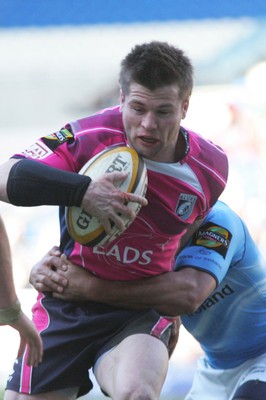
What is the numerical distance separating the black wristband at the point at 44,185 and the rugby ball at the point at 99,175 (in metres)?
0.09

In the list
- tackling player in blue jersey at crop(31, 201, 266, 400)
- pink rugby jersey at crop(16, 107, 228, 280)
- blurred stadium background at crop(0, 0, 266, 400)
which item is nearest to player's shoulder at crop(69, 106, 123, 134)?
pink rugby jersey at crop(16, 107, 228, 280)

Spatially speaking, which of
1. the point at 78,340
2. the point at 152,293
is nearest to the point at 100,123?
the point at 152,293

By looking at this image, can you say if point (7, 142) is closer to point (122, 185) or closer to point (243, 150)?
point (243, 150)

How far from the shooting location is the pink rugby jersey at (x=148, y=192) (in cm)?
371

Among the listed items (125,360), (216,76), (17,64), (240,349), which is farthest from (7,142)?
(125,360)

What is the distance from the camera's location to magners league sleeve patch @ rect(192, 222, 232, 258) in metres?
4.13

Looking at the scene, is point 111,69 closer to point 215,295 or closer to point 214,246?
point 215,295

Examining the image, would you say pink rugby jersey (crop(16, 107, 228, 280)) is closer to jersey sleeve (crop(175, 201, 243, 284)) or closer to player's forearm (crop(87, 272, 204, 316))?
player's forearm (crop(87, 272, 204, 316))

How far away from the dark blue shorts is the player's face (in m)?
0.69

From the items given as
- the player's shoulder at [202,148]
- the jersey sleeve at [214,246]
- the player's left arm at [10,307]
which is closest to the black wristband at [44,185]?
the player's left arm at [10,307]

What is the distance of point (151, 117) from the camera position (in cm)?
361

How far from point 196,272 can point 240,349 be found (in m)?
0.58

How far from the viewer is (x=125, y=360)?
368 centimetres

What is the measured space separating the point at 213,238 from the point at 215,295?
1.09 feet
